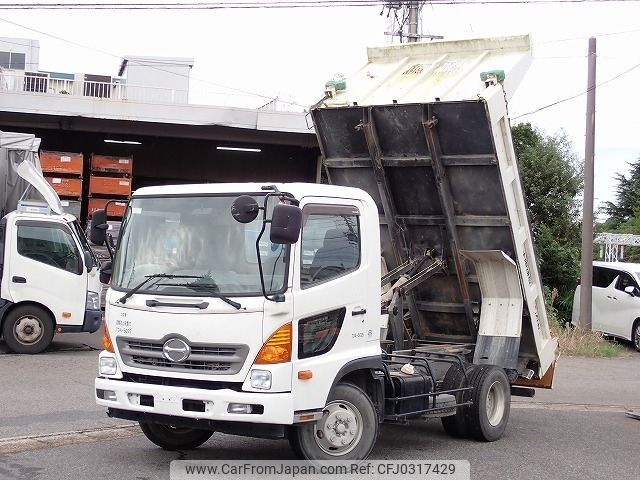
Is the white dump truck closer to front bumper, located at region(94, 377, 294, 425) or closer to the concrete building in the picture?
front bumper, located at region(94, 377, 294, 425)

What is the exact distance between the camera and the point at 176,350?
6.61 meters

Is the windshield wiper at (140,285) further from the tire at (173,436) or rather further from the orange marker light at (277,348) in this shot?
the tire at (173,436)

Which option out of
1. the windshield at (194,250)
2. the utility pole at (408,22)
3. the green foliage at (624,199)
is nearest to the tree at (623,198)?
the green foliage at (624,199)

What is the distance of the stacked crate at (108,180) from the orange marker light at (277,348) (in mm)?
17186

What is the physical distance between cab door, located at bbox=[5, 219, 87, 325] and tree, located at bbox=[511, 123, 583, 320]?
512 inches

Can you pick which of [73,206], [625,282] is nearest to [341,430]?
[625,282]

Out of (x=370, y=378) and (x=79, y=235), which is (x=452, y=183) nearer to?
(x=370, y=378)

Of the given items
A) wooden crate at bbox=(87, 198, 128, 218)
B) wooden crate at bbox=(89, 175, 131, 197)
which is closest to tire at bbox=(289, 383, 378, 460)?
wooden crate at bbox=(87, 198, 128, 218)

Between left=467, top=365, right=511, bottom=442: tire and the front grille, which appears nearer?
the front grille

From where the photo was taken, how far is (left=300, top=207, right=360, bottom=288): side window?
6844 mm

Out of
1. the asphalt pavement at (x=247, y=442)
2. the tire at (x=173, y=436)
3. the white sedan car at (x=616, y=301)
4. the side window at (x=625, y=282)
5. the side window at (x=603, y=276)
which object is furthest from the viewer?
the side window at (x=603, y=276)

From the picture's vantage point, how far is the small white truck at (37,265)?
551 inches

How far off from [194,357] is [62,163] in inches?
663

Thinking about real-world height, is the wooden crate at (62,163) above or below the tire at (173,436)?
above
